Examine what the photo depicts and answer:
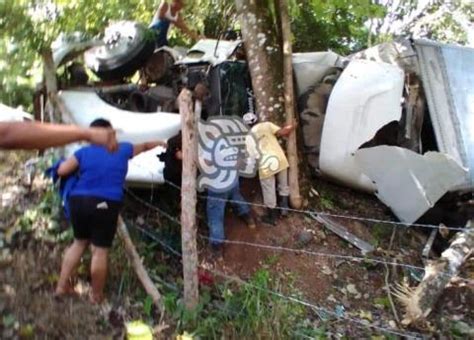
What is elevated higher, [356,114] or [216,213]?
[356,114]

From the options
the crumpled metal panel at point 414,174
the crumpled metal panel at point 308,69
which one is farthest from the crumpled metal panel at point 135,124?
the crumpled metal panel at point 414,174

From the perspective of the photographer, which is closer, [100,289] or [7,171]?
[100,289]

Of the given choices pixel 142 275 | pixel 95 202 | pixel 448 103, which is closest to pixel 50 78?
pixel 95 202

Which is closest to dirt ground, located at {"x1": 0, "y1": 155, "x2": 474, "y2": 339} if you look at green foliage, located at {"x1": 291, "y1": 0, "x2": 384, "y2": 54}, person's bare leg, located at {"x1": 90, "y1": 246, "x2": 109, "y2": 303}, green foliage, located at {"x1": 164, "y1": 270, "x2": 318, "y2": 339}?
person's bare leg, located at {"x1": 90, "y1": 246, "x2": 109, "y2": 303}

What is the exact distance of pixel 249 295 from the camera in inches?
167

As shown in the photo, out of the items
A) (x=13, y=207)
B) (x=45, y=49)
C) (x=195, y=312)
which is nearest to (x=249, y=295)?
(x=195, y=312)

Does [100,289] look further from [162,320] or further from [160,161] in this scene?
[160,161]

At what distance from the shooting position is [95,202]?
397cm

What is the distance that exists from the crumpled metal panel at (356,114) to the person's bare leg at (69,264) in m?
2.74

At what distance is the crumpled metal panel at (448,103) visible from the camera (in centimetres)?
597

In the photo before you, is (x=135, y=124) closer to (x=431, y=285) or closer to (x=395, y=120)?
(x=395, y=120)

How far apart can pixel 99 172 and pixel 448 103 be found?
3834 millimetres

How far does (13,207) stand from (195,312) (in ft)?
6.49

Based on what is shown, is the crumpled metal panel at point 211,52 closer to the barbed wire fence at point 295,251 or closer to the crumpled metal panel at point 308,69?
the crumpled metal panel at point 308,69
